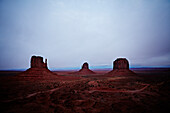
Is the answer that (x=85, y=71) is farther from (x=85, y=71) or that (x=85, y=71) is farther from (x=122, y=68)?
(x=122, y=68)

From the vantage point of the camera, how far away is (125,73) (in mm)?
37281

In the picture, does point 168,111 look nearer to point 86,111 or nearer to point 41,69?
point 86,111

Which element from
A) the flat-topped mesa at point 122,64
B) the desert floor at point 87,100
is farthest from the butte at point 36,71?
the flat-topped mesa at point 122,64

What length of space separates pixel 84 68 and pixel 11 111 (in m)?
55.8

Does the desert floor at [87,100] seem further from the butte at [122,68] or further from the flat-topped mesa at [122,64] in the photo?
the flat-topped mesa at [122,64]

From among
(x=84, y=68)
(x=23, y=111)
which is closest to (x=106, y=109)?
(x=23, y=111)

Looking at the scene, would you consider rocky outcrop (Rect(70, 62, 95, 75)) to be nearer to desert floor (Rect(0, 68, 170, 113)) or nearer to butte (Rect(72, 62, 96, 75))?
butte (Rect(72, 62, 96, 75))

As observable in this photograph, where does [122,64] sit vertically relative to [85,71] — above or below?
above

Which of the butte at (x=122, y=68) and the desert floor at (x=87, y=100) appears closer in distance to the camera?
the desert floor at (x=87, y=100)

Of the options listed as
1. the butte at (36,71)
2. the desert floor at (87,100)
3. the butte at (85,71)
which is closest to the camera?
the desert floor at (87,100)

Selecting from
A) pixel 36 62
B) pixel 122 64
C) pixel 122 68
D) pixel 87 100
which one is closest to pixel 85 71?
pixel 122 68

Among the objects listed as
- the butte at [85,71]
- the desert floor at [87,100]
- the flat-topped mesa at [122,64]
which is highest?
the flat-topped mesa at [122,64]

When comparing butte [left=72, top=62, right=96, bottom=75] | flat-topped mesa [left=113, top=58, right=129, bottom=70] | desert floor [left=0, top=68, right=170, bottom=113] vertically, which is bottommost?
butte [left=72, top=62, right=96, bottom=75]

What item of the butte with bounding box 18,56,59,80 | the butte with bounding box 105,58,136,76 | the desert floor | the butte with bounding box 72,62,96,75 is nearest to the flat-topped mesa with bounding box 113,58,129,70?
the butte with bounding box 105,58,136,76
